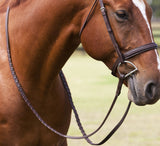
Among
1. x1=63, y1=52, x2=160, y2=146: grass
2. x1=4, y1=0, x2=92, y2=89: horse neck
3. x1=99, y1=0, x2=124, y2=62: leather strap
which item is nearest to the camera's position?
x1=99, y1=0, x2=124, y2=62: leather strap

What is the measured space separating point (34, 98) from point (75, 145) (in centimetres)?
352

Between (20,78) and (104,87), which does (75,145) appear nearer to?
(20,78)

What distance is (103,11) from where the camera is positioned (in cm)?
272

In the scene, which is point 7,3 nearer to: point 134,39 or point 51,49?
point 51,49

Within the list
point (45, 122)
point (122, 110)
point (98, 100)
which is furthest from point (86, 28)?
point (98, 100)

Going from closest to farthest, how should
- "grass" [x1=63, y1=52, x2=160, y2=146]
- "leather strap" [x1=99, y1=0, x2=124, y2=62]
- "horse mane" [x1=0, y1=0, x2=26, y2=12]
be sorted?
"leather strap" [x1=99, y1=0, x2=124, y2=62]
"horse mane" [x1=0, y1=0, x2=26, y2=12]
"grass" [x1=63, y1=52, x2=160, y2=146]

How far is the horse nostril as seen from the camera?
8.52 feet

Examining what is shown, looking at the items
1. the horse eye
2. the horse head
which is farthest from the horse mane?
the horse eye

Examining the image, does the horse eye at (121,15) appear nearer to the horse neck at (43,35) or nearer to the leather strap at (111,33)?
the leather strap at (111,33)

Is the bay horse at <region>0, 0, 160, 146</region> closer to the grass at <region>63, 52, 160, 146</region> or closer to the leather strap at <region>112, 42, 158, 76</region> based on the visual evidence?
the leather strap at <region>112, 42, 158, 76</region>

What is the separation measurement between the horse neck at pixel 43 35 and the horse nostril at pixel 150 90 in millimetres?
663

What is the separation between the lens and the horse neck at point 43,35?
289 cm

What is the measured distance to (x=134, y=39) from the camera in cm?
267

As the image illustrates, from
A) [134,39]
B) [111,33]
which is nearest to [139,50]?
[134,39]
